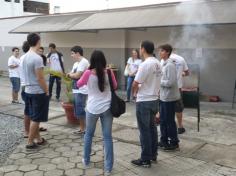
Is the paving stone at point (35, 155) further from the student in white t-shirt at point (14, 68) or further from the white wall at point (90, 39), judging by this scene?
the white wall at point (90, 39)

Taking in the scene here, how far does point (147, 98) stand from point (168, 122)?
873mm

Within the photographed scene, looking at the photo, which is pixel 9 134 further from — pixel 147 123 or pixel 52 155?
pixel 147 123

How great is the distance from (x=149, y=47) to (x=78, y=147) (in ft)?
6.86

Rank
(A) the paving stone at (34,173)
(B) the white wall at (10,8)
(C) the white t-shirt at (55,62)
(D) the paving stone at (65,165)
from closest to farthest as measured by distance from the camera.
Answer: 1. (A) the paving stone at (34,173)
2. (D) the paving stone at (65,165)
3. (C) the white t-shirt at (55,62)
4. (B) the white wall at (10,8)

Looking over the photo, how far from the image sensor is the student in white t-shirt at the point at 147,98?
4586mm

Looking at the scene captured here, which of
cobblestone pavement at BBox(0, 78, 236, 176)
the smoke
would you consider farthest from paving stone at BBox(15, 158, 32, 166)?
the smoke

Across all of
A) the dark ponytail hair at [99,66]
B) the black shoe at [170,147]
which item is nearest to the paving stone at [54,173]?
the dark ponytail hair at [99,66]

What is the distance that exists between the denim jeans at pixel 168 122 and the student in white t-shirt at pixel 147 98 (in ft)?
2.09

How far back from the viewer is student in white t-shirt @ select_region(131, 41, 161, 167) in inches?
181

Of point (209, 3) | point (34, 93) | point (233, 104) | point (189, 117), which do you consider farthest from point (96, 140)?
point (209, 3)

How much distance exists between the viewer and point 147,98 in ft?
15.2

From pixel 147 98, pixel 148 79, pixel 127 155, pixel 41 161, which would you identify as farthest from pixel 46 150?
pixel 148 79

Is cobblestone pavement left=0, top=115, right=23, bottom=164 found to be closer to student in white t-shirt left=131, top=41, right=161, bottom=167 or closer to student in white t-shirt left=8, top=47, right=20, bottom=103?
student in white t-shirt left=8, top=47, right=20, bottom=103

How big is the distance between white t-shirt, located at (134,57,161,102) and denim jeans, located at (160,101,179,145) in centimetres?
70
